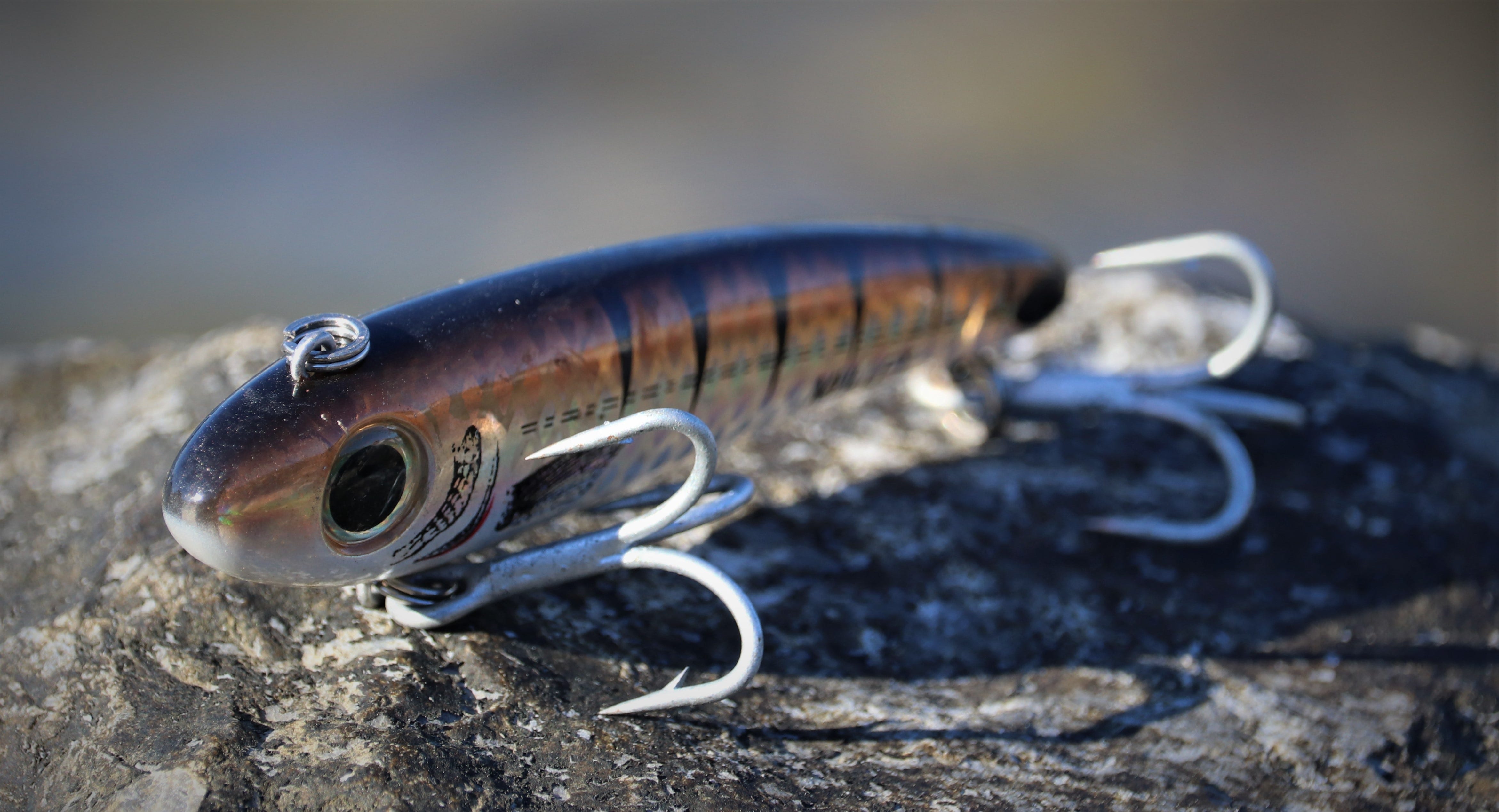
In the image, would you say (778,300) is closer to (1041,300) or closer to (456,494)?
(456,494)

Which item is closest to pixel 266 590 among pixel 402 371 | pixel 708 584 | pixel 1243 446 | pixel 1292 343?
pixel 402 371

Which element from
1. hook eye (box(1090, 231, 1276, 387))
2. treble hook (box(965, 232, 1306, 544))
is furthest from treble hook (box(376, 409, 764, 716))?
hook eye (box(1090, 231, 1276, 387))

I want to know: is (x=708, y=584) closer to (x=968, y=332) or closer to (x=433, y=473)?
(x=433, y=473)

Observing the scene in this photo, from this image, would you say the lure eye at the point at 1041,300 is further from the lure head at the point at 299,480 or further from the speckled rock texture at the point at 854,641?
the lure head at the point at 299,480

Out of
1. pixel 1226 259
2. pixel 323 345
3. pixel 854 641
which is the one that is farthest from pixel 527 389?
pixel 1226 259

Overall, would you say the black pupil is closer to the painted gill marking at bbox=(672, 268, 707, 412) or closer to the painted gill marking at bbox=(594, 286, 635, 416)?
the painted gill marking at bbox=(594, 286, 635, 416)

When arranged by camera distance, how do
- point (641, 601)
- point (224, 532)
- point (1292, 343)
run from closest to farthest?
point (224, 532)
point (641, 601)
point (1292, 343)

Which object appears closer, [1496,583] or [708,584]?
[708,584]
